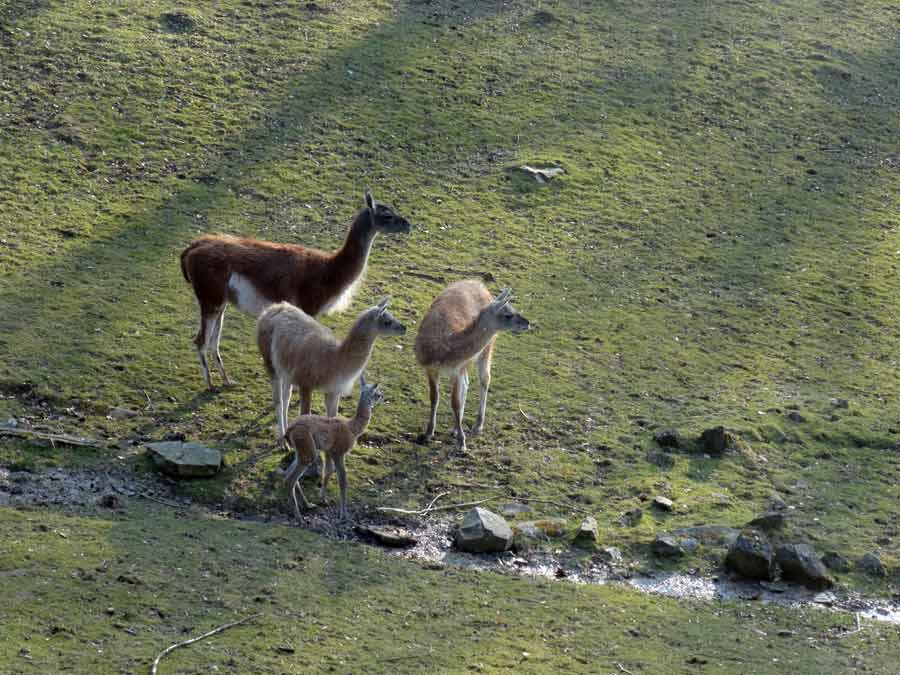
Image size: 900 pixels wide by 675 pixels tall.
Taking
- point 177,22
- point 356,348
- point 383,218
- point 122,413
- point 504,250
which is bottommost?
point 122,413

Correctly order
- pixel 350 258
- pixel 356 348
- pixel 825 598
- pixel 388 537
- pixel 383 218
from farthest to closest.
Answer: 1. pixel 383 218
2. pixel 350 258
3. pixel 356 348
4. pixel 388 537
5. pixel 825 598

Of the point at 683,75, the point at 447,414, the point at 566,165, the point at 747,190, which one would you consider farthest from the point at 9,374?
the point at 683,75

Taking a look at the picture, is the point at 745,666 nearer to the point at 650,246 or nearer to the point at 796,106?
the point at 650,246

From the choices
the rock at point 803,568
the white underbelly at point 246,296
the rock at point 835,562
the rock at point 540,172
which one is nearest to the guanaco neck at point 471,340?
the white underbelly at point 246,296

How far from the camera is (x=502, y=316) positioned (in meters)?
12.1

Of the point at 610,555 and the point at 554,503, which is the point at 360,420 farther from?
the point at 610,555

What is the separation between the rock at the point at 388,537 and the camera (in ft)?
32.9

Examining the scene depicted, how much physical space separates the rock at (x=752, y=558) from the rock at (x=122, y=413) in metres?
5.07

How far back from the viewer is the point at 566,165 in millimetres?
17953

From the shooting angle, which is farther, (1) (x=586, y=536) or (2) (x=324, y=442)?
(1) (x=586, y=536)

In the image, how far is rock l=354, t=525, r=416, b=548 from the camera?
32.9 ft

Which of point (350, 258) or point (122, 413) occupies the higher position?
point (350, 258)

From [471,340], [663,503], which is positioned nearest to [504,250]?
[471,340]

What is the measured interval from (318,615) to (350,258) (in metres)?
4.73
